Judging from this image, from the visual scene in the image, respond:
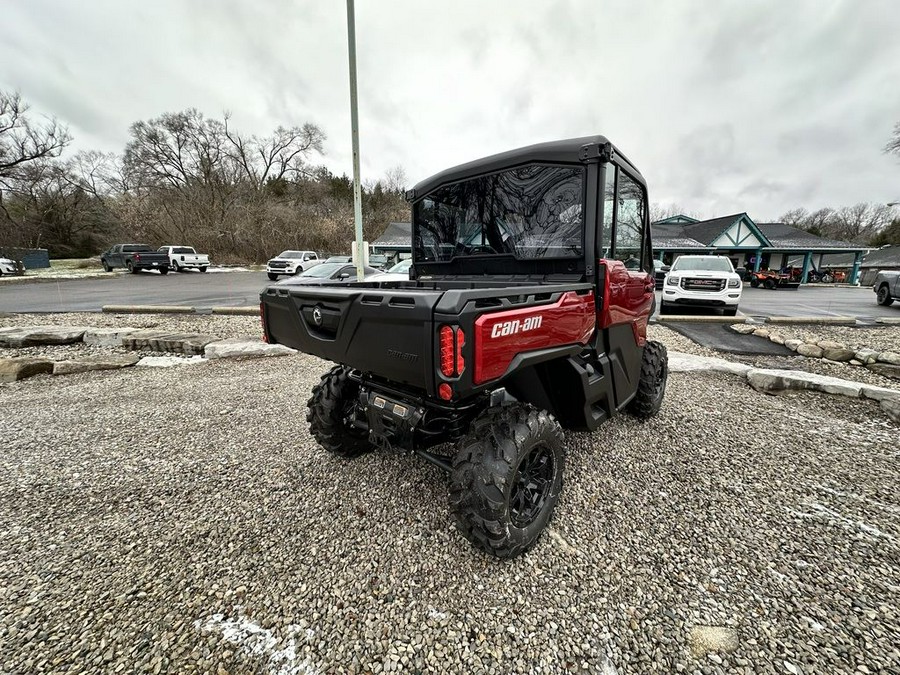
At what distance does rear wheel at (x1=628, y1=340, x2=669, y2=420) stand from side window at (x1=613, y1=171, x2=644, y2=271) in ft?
3.15

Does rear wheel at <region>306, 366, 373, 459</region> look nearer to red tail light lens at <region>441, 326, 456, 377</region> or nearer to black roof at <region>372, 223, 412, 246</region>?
red tail light lens at <region>441, 326, 456, 377</region>

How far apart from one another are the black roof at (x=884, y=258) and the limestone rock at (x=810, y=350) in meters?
53.7

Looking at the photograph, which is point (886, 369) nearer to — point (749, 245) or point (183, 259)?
point (749, 245)

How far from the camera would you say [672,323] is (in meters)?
9.04

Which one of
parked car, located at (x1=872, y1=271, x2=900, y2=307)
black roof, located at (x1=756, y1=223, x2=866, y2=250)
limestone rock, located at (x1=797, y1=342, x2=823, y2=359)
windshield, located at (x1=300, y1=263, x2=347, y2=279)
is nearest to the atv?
limestone rock, located at (x1=797, y1=342, x2=823, y2=359)

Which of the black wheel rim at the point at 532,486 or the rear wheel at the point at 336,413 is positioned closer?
the black wheel rim at the point at 532,486

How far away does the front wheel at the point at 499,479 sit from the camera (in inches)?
71.6

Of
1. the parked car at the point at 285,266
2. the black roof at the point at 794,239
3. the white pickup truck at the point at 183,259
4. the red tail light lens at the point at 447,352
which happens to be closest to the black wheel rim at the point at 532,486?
the red tail light lens at the point at 447,352

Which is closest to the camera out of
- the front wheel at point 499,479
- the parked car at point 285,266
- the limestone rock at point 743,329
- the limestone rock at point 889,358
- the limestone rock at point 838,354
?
the front wheel at point 499,479

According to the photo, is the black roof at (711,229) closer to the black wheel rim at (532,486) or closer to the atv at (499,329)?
the atv at (499,329)

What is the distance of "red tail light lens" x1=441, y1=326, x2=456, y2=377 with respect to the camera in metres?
1.49

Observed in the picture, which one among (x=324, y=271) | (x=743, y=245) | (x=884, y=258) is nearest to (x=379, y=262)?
(x=324, y=271)

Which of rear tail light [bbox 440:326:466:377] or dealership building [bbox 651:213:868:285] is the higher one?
dealership building [bbox 651:213:868:285]

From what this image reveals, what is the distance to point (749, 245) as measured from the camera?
28.9 metres
